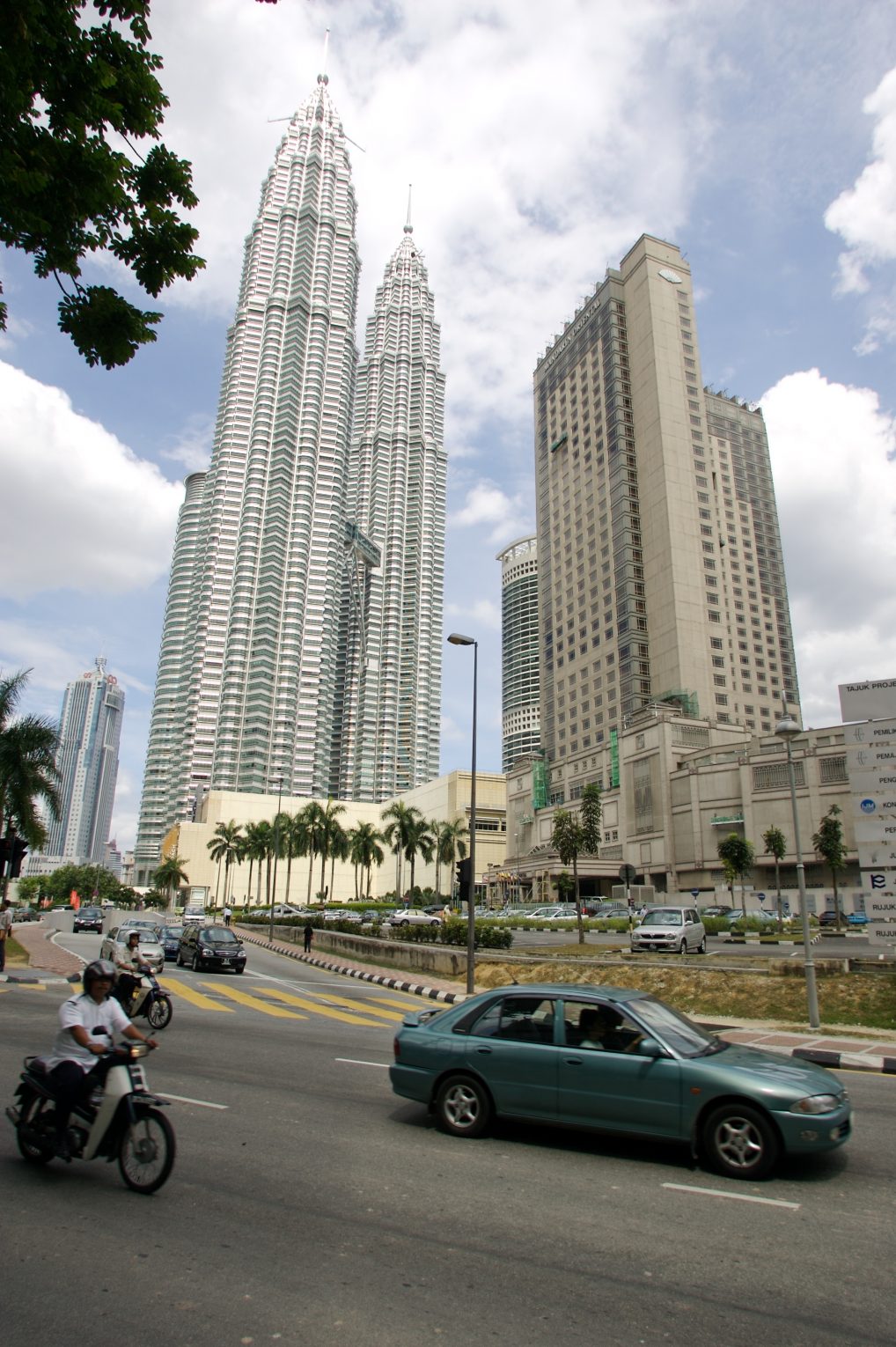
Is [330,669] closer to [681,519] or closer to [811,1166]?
[681,519]

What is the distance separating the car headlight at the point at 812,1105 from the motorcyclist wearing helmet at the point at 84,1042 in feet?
16.0

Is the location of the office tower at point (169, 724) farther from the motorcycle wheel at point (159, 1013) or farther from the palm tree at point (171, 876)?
the motorcycle wheel at point (159, 1013)

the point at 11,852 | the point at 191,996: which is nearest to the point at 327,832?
the point at 11,852

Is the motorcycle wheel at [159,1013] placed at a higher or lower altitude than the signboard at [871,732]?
lower

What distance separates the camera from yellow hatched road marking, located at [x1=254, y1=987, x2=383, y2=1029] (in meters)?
15.7

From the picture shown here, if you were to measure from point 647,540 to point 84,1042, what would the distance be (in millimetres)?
105547

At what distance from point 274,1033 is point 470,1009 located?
282 inches

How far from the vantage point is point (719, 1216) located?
5461 mm

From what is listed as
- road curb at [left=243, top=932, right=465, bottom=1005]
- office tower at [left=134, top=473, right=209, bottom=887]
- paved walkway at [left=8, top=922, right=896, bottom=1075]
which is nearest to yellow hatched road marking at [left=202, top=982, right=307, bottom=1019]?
road curb at [left=243, top=932, right=465, bottom=1005]

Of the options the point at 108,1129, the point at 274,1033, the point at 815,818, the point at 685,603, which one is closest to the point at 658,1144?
the point at 108,1129

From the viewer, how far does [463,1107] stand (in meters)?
7.41

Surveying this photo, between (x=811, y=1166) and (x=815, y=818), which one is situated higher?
(x=815, y=818)

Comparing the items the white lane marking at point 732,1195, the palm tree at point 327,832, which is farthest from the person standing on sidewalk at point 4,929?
the palm tree at point 327,832

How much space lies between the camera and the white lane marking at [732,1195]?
5.73 meters
